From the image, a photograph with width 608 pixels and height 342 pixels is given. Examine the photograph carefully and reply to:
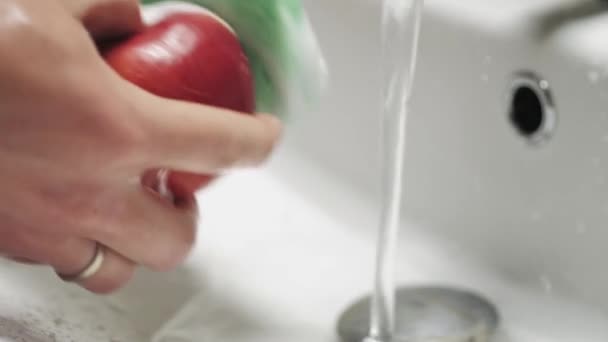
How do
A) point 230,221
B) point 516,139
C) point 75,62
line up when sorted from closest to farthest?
point 75,62, point 516,139, point 230,221

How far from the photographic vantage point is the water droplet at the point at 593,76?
43 cm

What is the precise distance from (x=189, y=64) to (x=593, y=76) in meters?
0.20

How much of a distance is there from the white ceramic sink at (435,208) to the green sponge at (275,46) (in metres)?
0.04

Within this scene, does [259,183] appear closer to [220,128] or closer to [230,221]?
[230,221]

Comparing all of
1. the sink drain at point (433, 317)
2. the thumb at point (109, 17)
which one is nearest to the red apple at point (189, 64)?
the thumb at point (109, 17)

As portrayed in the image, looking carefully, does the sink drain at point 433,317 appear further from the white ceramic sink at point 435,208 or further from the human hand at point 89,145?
the human hand at point 89,145

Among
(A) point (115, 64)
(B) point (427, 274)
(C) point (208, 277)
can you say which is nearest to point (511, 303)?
(B) point (427, 274)

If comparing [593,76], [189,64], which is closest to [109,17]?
[189,64]

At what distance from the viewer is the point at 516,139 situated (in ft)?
1.57

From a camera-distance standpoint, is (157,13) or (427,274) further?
(427,274)

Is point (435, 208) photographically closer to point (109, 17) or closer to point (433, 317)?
point (433, 317)

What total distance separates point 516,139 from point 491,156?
0.8 inches

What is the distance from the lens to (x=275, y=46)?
0.37 meters

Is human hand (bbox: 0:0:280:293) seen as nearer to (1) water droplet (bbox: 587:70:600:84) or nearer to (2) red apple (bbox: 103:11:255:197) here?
(2) red apple (bbox: 103:11:255:197)
